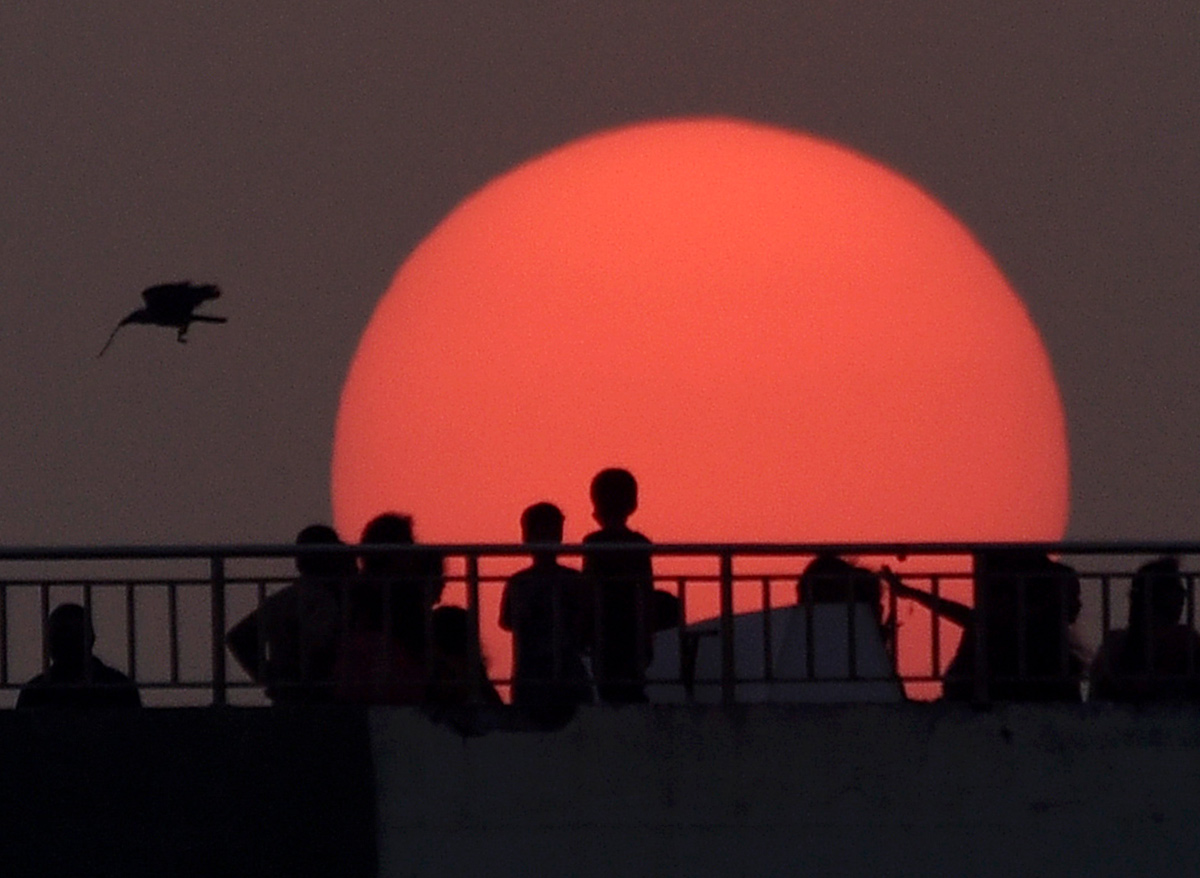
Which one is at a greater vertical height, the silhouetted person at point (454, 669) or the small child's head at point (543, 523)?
the small child's head at point (543, 523)

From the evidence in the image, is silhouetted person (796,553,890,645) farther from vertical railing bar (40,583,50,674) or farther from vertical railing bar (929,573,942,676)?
vertical railing bar (40,583,50,674)

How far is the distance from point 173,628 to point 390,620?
894 mm

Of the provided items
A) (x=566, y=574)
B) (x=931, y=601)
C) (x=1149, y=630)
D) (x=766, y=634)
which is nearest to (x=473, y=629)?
(x=566, y=574)

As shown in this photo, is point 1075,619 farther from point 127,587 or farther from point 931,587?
point 127,587

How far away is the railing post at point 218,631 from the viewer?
15.4 metres

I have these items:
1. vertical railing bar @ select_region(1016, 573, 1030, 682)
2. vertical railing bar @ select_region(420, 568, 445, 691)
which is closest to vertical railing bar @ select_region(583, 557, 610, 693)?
vertical railing bar @ select_region(420, 568, 445, 691)

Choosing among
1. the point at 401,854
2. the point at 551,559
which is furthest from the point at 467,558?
the point at 401,854

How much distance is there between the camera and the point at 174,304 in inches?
739

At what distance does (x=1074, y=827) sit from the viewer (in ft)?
51.4

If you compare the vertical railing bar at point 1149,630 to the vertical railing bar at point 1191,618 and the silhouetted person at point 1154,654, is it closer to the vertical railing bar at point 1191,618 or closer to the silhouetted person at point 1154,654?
the silhouetted person at point 1154,654

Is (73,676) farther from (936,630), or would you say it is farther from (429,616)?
(936,630)

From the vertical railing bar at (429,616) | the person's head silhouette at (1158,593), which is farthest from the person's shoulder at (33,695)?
the person's head silhouette at (1158,593)

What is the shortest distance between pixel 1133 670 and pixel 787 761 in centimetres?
149

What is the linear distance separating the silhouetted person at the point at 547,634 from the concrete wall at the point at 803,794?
136mm
